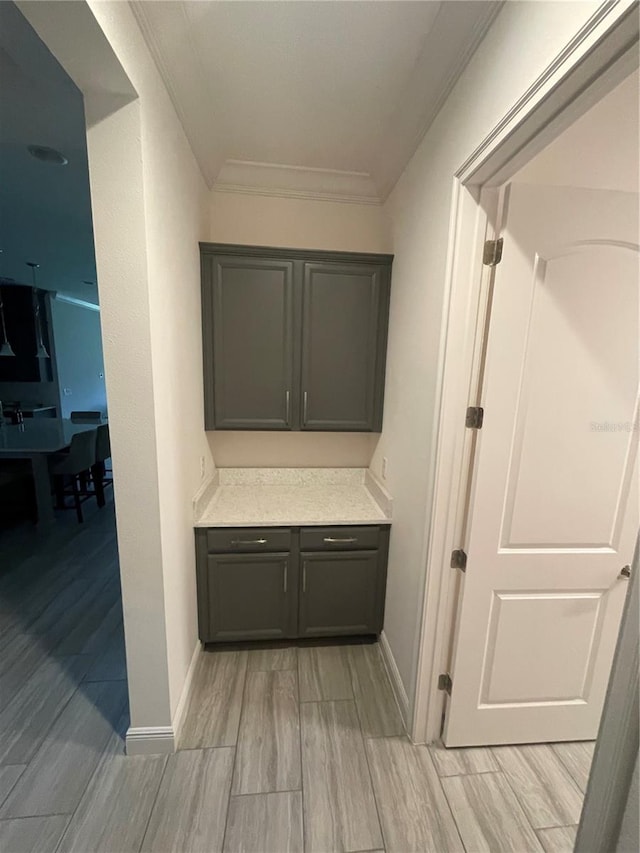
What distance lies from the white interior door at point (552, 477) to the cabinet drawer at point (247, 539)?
3.14 ft

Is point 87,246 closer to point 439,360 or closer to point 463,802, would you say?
point 439,360

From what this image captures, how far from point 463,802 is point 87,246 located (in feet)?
17.0

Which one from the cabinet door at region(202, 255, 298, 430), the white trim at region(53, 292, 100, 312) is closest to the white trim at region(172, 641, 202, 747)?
the cabinet door at region(202, 255, 298, 430)

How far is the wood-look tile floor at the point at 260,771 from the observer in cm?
126

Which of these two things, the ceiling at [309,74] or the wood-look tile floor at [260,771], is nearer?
the ceiling at [309,74]

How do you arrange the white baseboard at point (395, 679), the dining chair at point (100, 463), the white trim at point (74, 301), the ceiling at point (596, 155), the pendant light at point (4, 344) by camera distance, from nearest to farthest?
the ceiling at point (596, 155), the white baseboard at point (395, 679), the dining chair at point (100, 463), the pendant light at point (4, 344), the white trim at point (74, 301)

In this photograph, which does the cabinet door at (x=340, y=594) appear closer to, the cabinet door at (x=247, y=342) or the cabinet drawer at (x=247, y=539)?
the cabinet drawer at (x=247, y=539)

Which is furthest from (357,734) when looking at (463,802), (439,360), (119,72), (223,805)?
(119,72)

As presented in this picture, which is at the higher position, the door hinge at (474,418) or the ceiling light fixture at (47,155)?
the ceiling light fixture at (47,155)

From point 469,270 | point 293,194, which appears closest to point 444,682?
point 469,270

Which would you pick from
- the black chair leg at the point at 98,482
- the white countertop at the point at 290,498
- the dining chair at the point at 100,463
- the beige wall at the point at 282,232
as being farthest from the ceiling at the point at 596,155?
the black chair leg at the point at 98,482

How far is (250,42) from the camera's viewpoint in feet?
4.11

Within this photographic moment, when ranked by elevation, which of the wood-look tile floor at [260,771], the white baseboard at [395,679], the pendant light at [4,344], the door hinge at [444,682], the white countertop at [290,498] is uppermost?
the pendant light at [4,344]

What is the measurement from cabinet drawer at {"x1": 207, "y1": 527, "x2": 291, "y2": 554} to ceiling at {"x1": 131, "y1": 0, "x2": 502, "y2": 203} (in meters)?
1.95
